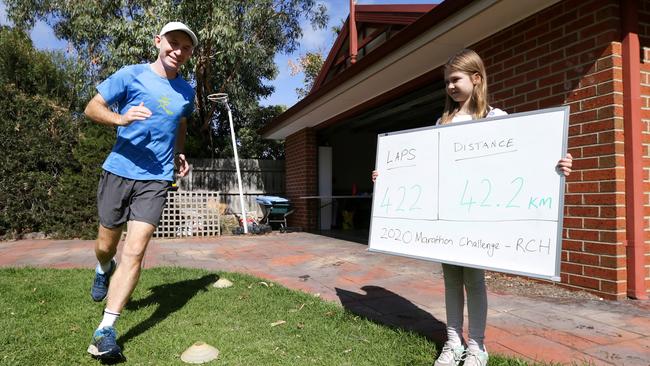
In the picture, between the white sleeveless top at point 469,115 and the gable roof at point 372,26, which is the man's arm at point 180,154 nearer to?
the white sleeveless top at point 469,115

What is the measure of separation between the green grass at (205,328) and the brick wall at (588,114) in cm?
194

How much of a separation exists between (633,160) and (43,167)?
10.1m

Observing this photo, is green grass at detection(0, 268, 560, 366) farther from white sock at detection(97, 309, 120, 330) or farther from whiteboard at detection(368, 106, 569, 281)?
whiteboard at detection(368, 106, 569, 281)

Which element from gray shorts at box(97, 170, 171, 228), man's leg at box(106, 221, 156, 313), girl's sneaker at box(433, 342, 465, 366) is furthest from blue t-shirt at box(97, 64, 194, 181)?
girl's sneaker at box(433, 342, 465, 366)

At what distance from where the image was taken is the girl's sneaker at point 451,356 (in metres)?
2.16

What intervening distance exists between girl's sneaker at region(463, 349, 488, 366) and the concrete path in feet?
1.11

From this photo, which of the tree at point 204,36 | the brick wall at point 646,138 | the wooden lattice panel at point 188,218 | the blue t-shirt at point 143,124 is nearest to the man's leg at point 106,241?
the blue t-shirt at point 143,124

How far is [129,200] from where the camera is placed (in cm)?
280

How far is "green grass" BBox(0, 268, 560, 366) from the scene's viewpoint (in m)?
2.39

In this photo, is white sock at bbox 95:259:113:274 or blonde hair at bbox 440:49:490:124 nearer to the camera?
blonde hair at bbox 440:49:490:124

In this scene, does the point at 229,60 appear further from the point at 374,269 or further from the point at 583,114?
the point at 583,114

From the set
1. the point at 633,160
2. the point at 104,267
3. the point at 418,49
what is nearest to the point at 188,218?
the point at 418,49

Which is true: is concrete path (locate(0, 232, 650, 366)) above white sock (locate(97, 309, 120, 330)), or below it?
below

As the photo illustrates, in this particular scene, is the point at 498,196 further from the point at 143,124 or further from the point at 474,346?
the point at 143,124
